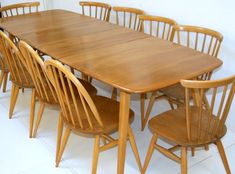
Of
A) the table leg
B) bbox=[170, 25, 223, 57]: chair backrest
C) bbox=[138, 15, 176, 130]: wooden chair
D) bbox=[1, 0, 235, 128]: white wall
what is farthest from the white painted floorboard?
bbox=[170, 25, 223, 57]: chair backrest

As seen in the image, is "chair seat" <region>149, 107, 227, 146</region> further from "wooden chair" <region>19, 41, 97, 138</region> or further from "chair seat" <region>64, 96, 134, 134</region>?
"wooden chair" <region>19, 41, 97, 138</region>

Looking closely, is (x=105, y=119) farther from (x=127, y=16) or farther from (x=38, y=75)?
(x=127, y=16)

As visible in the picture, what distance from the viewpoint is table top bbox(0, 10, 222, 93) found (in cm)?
186

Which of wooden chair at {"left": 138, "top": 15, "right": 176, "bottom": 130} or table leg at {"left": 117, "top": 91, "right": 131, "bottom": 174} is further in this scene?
wooden chair at {"left": 138, "top": 15, "right": 176, "bottom": 130}

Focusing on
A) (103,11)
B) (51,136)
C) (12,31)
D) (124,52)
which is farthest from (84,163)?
(103,11)

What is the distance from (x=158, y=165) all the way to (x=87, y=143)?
60cm

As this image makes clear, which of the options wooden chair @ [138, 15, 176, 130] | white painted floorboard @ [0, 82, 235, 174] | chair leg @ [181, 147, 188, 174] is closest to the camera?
chair leg @ [181, 147, 188, 174]

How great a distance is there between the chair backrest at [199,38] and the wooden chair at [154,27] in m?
0.10

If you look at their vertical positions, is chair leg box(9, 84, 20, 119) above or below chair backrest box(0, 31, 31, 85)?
below

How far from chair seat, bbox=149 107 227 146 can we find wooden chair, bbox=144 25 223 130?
272mm

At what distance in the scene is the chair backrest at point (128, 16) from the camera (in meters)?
3.15

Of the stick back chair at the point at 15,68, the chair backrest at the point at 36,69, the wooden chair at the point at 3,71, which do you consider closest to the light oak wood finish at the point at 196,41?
the chair backrest at the point at 36,69

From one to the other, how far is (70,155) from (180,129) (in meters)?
0.92

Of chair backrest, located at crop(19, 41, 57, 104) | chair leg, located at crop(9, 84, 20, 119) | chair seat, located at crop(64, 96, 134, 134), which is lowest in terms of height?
chair leg, located at crop(9, 84, 20, 119)
